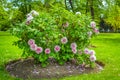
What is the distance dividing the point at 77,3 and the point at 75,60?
3532cm

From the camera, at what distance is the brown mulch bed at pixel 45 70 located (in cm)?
957

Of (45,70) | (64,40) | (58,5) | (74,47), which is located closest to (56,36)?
(64,40)

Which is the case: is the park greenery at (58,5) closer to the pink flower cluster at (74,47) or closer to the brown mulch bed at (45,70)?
the brown mulch bed at (45,70)

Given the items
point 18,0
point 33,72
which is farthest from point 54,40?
point 18,0

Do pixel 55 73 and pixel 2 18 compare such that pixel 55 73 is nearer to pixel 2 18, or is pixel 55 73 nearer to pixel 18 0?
pixel 2 18

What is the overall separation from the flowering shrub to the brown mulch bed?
200 millimetres

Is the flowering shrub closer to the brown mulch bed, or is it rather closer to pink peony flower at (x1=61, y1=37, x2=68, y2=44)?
pink peony flower at (x1=61, y1=37, x2=68, y2=44)

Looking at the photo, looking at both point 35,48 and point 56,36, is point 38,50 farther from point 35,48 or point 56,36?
point 56,36

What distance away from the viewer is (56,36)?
988 centimetres

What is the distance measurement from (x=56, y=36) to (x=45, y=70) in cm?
117

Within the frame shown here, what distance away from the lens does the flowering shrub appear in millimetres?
9922

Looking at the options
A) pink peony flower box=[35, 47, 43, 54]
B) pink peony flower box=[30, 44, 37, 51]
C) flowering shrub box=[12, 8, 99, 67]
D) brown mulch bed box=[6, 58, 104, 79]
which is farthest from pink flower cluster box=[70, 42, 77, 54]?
pink peony flower box=[30, 44, 37, 51]

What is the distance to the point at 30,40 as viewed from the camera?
32.5ft

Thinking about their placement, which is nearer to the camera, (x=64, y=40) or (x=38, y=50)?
(x=38, y=50)
